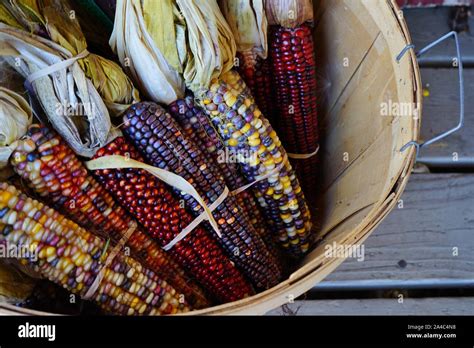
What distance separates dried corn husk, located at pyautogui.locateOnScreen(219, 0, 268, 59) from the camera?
36.2 inches

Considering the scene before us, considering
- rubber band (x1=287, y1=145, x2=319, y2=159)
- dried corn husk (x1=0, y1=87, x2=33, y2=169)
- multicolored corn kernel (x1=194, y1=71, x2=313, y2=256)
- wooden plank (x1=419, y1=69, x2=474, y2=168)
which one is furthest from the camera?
wooden plank (x1=419, y1=69, x2=474, y2=168)

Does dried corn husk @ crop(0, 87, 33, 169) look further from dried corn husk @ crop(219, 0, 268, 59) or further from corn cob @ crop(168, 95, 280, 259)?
dried corn husk @ crop(219, 0, 268, 59)

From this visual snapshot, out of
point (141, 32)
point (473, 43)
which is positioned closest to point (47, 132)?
point (141, 32)

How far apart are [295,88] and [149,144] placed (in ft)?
0.97

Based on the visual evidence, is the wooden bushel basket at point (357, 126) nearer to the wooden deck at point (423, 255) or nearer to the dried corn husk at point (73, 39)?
the wooden deck at point (423, 255)

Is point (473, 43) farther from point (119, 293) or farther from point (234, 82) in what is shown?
point (119, 293)

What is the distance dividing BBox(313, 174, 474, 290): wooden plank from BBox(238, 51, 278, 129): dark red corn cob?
15.1 inches

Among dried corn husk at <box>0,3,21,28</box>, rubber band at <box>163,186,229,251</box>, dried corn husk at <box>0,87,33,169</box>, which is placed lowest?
rubber band at <box>163,186,229,251</box>

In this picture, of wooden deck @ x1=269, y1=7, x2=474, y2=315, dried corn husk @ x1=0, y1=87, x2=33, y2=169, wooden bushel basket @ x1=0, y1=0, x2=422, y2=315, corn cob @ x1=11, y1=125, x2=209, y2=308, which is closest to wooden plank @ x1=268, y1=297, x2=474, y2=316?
wooden deck @ x1=269, y1=7, x2=474, y2=315

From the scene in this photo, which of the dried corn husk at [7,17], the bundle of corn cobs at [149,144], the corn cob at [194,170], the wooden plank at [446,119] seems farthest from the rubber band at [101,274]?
the wooden plank at [446,119]

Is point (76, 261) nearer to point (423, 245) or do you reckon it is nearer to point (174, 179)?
point (174, 179)

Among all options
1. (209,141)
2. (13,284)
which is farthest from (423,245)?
(13,284)

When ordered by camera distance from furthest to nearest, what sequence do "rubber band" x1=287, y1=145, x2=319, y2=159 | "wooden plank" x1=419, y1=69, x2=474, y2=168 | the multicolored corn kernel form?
"wooden plank" x1=419, y1=69, x2=474, y2=168 < "rubber band" x1=287, y1=145, x2=319, y2=159 < the multicolored corn kernel

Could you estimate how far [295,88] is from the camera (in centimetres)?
99
